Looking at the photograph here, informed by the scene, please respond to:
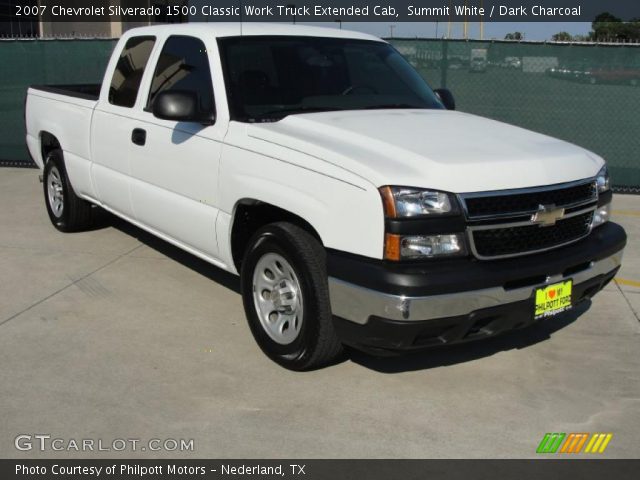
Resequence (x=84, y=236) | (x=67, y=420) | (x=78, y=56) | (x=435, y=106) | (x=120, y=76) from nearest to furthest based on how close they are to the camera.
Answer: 1. (x=67, y=420)
2. (x=435, y=106)
3. (x=120, y=76)
4. (x=84, y=236)
5. (x=78, y=56)

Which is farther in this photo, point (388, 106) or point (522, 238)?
point (388, 106)

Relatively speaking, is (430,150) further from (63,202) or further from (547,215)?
(63,202)

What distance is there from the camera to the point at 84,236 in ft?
23.6

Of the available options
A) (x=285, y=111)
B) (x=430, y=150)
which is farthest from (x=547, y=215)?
(x=285, y=111)

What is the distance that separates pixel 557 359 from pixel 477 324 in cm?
111

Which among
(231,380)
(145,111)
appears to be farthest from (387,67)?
(231,380)

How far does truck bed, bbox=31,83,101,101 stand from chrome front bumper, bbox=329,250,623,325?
3626 mm

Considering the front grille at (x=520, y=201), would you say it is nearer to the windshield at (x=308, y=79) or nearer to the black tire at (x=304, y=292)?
the black tire at (x=304, y=292)

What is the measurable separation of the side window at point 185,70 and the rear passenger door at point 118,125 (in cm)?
24

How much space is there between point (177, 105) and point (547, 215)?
228cm

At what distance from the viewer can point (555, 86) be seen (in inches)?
395

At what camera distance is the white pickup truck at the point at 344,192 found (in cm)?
351

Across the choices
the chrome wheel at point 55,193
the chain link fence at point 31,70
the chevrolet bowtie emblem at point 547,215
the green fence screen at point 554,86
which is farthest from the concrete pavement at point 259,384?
the chain link fence at point 31,70
